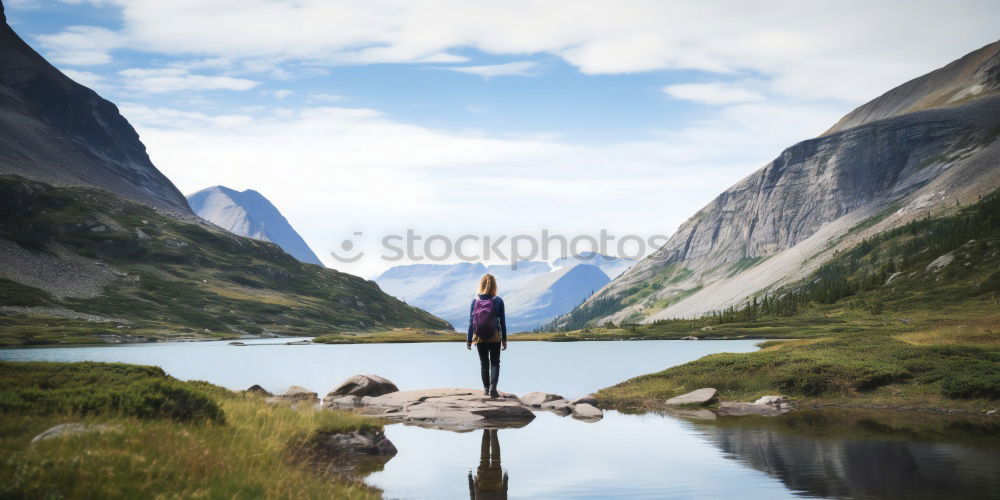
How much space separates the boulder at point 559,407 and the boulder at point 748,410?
7011 millimetres

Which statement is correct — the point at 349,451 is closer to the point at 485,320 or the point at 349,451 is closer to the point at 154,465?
the point at 485,320

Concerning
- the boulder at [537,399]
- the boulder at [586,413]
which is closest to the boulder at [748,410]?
the boulder at [586,413]

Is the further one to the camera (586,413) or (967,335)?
(967,335)

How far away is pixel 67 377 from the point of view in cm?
2084

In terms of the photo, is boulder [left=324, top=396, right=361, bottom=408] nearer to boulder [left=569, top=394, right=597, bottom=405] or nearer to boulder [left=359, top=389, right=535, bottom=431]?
boulder [left=359, top=389, right=535, bottom=431]

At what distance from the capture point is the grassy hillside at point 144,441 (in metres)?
11.9

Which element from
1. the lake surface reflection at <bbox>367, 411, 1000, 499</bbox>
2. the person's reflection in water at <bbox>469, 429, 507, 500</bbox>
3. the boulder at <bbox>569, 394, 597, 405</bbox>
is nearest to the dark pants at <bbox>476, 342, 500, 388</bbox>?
the lake surface reflection at <bbox>367, 411, 1000, 499</bbox>

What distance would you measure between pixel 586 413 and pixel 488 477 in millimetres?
14761

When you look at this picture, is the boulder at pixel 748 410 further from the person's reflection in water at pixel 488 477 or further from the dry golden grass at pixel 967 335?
the dry golden grass at pixel 967 335

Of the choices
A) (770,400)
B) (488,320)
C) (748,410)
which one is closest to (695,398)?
(748,410)

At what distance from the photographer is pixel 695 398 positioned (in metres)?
37.2

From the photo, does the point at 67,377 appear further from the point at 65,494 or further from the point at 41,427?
the point at 65,494

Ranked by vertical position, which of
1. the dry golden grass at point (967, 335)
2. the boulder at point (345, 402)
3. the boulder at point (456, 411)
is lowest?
the boulder at point (345, 402)

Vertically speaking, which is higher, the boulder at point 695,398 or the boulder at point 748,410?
the boulder at point 695,398
